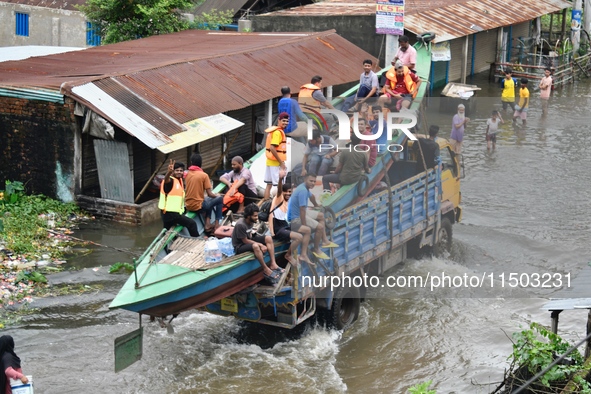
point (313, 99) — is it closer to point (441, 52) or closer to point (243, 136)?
point (243, 136)

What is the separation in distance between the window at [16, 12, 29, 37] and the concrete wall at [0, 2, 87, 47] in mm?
104

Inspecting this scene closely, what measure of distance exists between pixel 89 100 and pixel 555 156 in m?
10.9

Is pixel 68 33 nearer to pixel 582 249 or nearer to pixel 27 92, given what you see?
pixel 27 92

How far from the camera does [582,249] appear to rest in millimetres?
14625

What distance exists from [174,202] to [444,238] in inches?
198

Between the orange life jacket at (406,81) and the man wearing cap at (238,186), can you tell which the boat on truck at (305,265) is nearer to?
the man wearing cap at (238,186)

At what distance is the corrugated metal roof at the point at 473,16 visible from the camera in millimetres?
24625

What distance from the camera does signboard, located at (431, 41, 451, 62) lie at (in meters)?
24.6

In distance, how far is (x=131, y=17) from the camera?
76.1ft

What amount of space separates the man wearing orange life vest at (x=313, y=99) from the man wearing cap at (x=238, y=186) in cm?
227

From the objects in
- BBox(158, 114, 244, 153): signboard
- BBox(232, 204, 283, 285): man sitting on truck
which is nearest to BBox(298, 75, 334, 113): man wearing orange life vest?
BBox(158, 114, 244, 153): signboard

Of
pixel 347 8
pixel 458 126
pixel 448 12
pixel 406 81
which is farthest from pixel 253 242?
pixel 448 12

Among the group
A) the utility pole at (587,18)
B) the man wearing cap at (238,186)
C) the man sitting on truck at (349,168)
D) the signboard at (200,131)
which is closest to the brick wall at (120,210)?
the signboard at (200,131)

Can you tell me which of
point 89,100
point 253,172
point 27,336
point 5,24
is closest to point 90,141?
point 89,100
